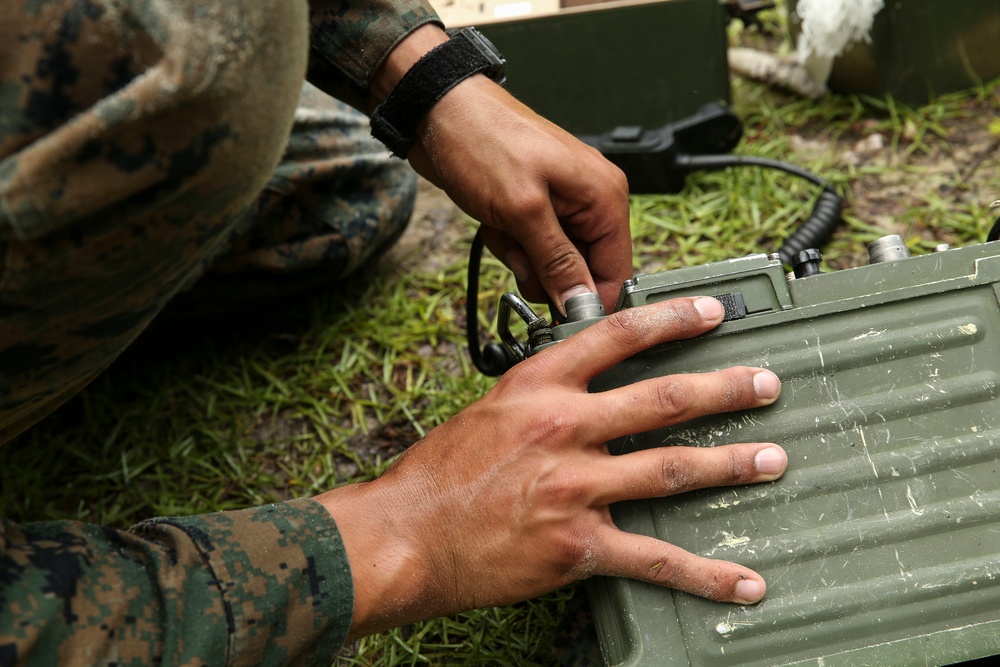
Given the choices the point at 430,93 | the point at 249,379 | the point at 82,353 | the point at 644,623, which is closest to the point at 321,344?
the point at 249,379

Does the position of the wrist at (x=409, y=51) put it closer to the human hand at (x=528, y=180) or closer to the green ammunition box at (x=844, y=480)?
the human hand at (x=528, y=180)

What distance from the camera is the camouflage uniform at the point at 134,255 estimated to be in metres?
0.80

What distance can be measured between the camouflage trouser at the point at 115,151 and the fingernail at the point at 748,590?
2.65ft

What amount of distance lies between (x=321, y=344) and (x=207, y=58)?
1383mm

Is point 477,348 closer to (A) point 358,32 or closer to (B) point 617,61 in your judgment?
(A) point 358,32

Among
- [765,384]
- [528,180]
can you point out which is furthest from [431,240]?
[765,384]

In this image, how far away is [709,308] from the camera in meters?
1.16

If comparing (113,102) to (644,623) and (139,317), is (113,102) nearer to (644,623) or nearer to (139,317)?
(139,317)

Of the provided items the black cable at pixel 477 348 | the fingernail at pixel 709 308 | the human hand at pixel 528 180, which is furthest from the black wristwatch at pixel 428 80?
the fingernail at pixel 709 308

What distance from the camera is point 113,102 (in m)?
0.79

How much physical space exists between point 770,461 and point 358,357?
4.05 feet

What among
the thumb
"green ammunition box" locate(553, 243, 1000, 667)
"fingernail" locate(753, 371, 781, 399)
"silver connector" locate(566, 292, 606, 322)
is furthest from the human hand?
"fingernail" locate(753, 371, 781, 399)

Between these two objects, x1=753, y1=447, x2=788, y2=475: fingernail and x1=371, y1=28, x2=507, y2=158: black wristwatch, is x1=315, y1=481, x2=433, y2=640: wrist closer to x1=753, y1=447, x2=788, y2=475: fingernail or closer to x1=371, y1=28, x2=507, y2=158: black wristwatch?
x1=753, y1=447, x2=788, y2=475: fingernail

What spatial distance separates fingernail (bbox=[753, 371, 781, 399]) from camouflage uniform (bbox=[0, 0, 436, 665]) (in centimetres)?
62
